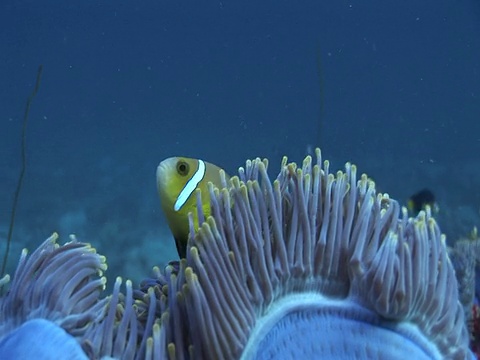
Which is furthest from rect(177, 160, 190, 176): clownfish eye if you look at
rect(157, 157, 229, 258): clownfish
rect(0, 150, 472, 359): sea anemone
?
rect(0, 150, 472, 359): sea anemone

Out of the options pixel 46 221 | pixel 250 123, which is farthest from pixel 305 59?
pixel 46 221

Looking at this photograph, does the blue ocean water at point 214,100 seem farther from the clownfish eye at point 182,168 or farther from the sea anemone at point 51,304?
the sea anemone at point 51,304

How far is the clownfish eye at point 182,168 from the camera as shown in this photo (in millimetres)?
2004

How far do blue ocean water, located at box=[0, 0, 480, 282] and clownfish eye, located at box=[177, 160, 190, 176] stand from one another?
5.08 meters

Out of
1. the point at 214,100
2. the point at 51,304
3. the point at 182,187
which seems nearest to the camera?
the point at 51,304

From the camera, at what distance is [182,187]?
1994mm

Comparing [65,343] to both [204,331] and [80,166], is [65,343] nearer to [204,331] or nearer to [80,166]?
[204,331]

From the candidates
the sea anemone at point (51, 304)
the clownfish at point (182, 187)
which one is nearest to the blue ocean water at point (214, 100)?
the clownfish at point (182, 187)

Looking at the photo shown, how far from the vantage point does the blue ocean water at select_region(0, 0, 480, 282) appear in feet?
32.0

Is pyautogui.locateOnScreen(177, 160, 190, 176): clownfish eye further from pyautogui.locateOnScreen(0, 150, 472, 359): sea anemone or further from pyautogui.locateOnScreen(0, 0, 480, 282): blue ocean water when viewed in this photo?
pyautogui.locateOnScreen(0, 0, 480, 282): blue ocean water

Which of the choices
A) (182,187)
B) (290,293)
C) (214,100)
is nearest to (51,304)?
(290,293)

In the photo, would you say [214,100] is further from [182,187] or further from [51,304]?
[51,304]

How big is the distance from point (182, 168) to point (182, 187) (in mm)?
68

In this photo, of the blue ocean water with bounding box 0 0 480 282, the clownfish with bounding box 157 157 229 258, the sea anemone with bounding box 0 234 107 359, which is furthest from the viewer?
the blue ocean water with bounding box 0 0 480 282
